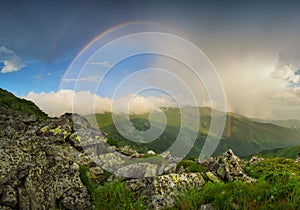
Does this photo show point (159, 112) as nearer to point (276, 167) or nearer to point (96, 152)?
point (96, 152)

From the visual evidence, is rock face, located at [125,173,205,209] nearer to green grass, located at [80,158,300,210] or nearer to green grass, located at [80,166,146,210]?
green grass, located at [80,158,300,210]

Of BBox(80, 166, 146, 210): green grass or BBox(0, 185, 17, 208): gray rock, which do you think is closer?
BBox(80, 166, 146, 210): green grass

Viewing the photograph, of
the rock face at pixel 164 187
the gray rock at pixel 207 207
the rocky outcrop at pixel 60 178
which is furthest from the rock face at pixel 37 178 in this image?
the gray rock at pixel 207 207

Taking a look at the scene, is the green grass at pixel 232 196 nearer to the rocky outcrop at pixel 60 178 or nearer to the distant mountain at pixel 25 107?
the rocky outcrop at pixel 60 178

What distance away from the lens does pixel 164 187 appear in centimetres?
995

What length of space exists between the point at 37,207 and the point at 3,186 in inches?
66.5

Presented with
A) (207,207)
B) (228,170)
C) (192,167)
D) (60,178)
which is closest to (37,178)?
(60,178)

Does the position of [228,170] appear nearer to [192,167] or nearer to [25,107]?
[192,167]

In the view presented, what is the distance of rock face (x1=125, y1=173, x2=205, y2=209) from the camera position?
9391 mm

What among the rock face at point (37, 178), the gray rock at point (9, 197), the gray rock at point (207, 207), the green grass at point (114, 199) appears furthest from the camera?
the rock face at point (37, 178)

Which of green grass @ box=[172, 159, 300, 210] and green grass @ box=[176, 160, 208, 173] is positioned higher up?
green grass @ box=[176, 160, 208, 173]

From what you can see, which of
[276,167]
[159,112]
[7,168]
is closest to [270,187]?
[276,167]

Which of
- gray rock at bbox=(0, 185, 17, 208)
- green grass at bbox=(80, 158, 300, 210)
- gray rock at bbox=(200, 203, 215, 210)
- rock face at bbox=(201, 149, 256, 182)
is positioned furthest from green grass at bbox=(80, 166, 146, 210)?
rock face at bbox=(201, 149, 256, 182)

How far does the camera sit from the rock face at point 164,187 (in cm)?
939
